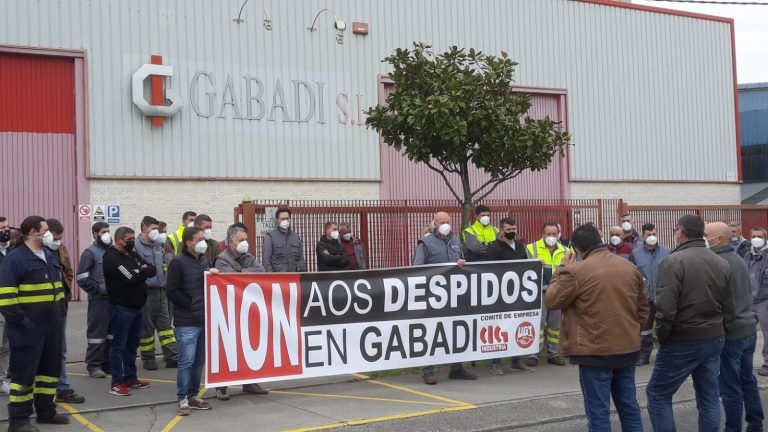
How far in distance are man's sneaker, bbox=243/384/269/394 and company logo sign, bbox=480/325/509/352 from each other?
2.76 metres

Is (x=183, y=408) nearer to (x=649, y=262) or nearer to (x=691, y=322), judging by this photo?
(x=691, y=322)

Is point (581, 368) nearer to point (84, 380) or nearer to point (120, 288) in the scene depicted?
point (120, 288)

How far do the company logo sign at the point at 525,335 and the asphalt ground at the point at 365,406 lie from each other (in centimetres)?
39

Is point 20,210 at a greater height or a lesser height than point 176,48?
lesser

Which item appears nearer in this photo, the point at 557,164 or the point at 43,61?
the point at 43,61

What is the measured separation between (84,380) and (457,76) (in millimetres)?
6626

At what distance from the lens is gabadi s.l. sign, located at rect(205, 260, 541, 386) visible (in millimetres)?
9688

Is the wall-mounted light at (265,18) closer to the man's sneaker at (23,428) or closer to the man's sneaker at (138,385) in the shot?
the man's sneaker at (138,385)

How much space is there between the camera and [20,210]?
17.9m

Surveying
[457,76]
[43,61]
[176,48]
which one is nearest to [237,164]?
[176,48]

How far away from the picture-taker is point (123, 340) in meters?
10.1

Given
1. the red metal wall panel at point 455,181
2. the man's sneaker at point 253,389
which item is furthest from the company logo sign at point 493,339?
the red metal wall panel at point 455,181

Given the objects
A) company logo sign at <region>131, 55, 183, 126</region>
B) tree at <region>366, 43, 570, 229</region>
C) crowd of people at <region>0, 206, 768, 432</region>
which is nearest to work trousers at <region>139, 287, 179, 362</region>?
crowd of people at <region>0, 206, 768, 432</region>

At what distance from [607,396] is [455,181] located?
16.5 meters
